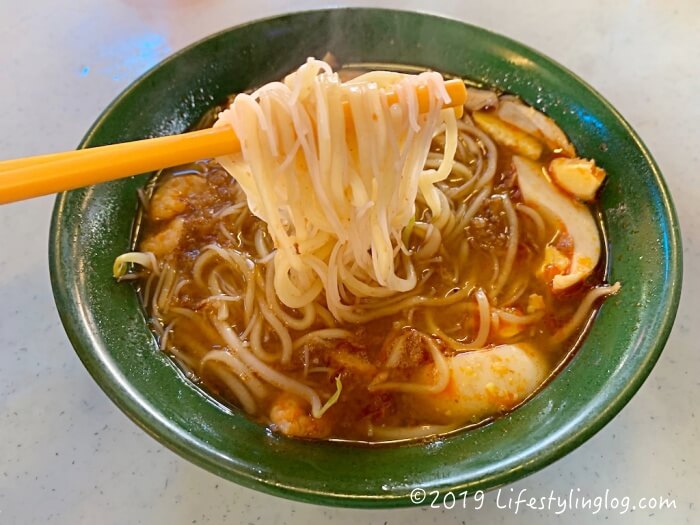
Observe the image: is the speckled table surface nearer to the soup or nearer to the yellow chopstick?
the soup

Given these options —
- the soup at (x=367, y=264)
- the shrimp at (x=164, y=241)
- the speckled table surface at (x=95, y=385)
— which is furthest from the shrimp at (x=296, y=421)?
the shrimp at (x=164, y=241)

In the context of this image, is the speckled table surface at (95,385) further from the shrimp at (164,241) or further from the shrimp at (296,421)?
the shrimp at (164,241)

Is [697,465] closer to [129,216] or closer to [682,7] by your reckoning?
[129,216]

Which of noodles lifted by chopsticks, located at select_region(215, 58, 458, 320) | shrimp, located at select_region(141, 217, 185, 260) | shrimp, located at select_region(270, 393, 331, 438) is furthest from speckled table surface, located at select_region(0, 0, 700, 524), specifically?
noodles lifted by chopsticks, located at select_region(215, 58, 458, 320)

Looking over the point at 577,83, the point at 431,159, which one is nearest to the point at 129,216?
the point at 431,159

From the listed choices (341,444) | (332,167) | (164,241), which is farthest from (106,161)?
(341,444)

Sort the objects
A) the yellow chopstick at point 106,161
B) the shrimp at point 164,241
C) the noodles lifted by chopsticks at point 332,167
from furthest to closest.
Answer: the shrimp at point 164,241
the noodles lifted by chopsticks at point 332,167
the yellow chopstick at point 106,161

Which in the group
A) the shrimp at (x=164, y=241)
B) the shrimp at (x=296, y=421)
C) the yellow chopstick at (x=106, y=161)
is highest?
the yellow chopstick at (x=106, y=161)
